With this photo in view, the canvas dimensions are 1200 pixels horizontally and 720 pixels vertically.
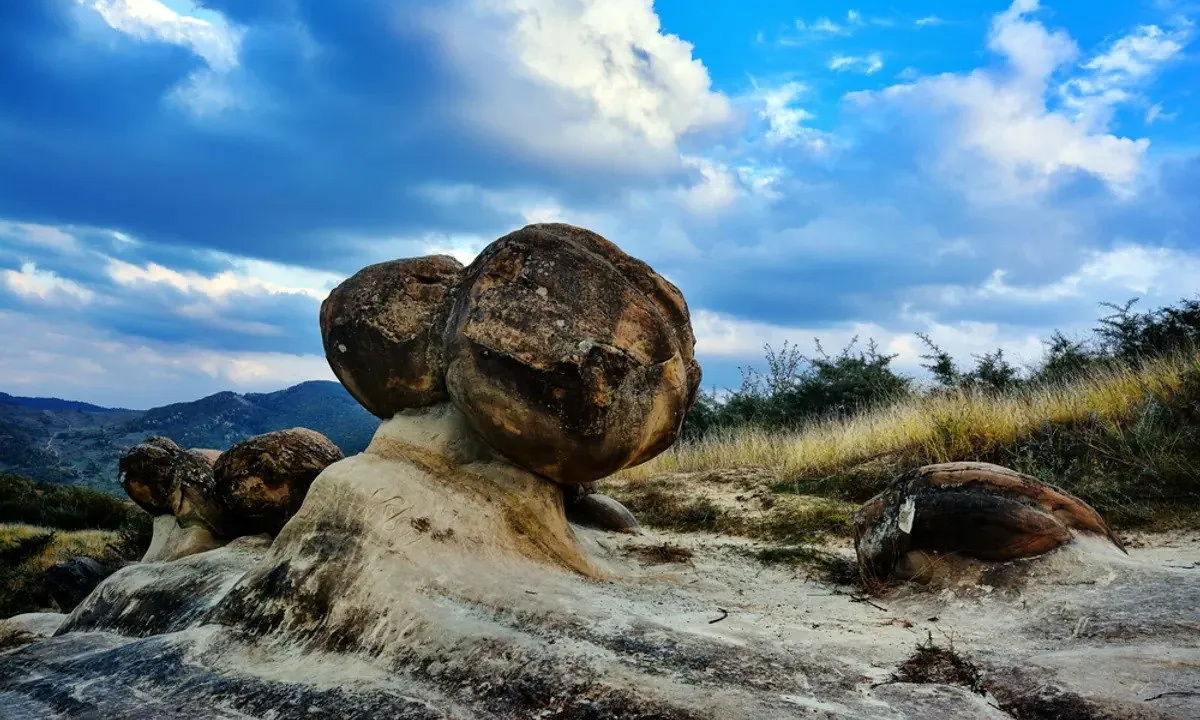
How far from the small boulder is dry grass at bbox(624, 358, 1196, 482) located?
6088 millimetres

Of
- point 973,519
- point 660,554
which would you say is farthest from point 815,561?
point 973,519

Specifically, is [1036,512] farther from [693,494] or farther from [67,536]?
[67,536]

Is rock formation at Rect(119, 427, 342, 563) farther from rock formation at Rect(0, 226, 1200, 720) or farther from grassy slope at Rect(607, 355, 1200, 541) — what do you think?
grassy slope at Rect(607, 355, 1200, 541)

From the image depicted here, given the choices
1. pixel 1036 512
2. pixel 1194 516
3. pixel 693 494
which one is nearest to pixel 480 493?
pixel 1036 512

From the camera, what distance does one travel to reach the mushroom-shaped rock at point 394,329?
424 cm

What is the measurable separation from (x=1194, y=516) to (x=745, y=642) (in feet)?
15.8

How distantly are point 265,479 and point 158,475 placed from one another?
3.67 ft

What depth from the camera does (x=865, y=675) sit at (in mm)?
2512

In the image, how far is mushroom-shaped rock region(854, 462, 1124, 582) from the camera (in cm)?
365

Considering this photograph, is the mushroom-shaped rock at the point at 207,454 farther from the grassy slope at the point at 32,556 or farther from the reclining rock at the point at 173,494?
the grassy slope at the point at 32,556

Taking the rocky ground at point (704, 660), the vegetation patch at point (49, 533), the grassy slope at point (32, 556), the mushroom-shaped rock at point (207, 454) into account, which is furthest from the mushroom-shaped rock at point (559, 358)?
the vegetation patch at point (49, 533)

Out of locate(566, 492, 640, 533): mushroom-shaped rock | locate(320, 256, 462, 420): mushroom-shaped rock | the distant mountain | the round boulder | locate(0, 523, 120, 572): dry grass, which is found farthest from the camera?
the distant mountain

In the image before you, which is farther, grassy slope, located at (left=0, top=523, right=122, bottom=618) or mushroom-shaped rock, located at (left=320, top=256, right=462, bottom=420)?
grassy slope, located at (left=0, top=523, right=122, bottom=618)

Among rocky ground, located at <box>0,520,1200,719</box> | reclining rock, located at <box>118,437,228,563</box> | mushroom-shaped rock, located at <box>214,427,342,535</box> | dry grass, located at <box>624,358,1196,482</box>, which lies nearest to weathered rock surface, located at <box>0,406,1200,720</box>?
rocky ground, located at <box>0,520,1200,719</box>
